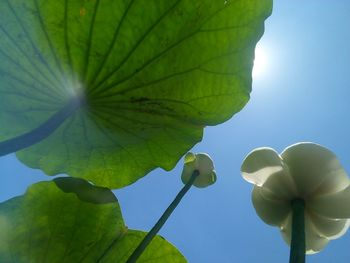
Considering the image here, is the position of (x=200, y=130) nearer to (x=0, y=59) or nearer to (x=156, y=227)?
(x=156, y=227)

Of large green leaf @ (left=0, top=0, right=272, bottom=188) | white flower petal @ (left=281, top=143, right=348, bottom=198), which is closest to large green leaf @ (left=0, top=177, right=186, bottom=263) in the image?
large green leaf @ (left=0, top=0, right=272, bottom=188)

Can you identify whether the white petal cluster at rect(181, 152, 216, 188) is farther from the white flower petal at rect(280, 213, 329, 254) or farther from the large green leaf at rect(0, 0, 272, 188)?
the white flower petal at rect(280, 213, 329, 254)

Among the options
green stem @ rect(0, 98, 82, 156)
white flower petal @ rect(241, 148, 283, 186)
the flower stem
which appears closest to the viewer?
the flower stem

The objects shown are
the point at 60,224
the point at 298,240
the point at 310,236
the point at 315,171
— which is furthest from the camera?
the point at 60,224

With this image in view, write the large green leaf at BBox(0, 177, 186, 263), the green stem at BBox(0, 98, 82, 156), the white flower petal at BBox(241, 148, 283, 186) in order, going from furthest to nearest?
1. the large green leaf at BBox(0, 177, 186, 263)
2. the white flower petal at BBox(241, 148, 283, 186)
3. the green stem at BBox(0, 98, 82, 156)

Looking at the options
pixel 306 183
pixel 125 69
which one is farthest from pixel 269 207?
pixel 125 69

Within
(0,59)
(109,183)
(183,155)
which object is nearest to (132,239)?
(109,183)

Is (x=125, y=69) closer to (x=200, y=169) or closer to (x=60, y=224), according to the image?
(x=200, y=169)
